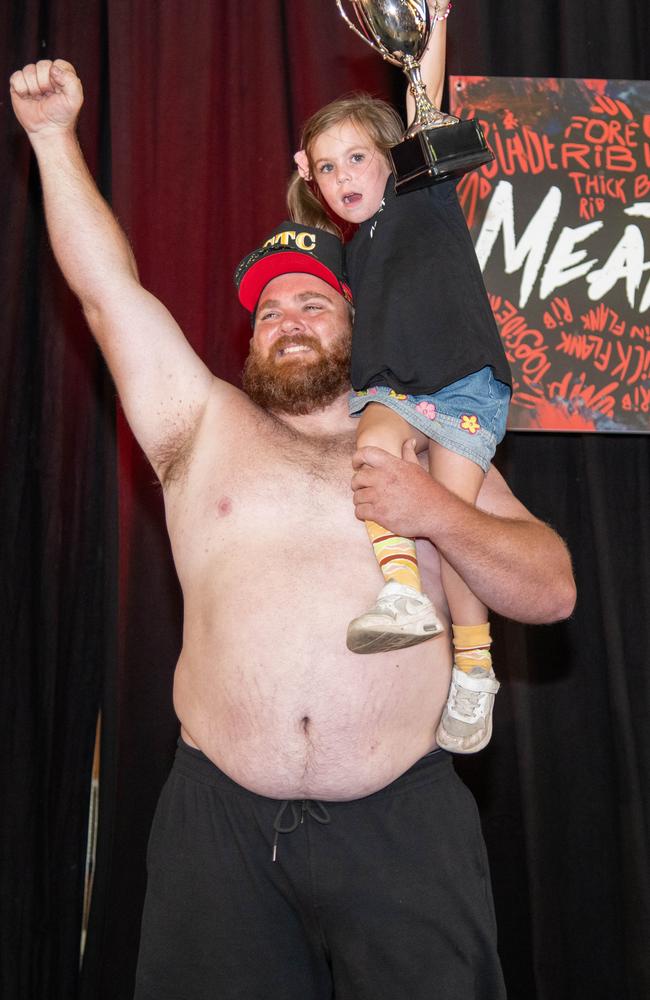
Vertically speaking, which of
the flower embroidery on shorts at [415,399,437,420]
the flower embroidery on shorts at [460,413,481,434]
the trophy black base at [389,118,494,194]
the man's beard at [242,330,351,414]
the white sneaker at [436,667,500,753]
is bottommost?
the white sneaker at [436,667,500,753]

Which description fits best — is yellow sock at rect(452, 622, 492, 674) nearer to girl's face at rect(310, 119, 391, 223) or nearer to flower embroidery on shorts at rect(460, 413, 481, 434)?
flower embroidery on shorts at rect(460, 413, 481, 434)

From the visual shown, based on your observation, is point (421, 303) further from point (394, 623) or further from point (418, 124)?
point (394, 623)

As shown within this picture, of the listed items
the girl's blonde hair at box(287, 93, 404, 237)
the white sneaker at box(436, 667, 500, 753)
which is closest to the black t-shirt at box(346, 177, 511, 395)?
the girl's blonde hair at box(287, 93, 404, 237)

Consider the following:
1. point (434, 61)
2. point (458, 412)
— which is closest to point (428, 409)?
point (458, 412)

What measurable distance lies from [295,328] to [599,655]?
52.7 inches

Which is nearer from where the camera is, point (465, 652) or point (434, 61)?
point (465, 652)

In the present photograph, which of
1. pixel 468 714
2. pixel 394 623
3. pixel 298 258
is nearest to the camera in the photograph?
pixel 394 623

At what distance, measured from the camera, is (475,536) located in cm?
178

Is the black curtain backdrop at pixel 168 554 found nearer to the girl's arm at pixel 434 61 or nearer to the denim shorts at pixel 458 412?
the girl's arm at pixel 434 61

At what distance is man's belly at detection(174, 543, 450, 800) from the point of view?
175cm

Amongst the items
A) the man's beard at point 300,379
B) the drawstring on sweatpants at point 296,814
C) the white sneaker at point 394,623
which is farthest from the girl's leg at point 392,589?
the drawstring on sweatpants at point 296,814

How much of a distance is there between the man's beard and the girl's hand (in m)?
0.58

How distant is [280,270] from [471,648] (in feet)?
2.83

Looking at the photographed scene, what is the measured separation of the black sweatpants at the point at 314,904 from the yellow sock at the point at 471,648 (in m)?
0.25
